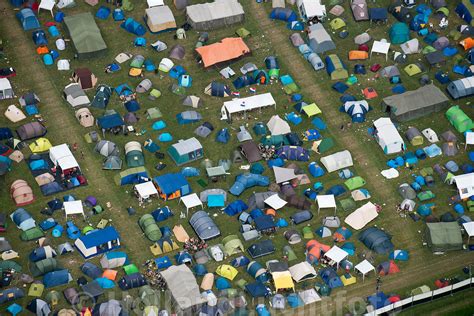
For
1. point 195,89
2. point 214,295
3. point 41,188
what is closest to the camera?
point 214,295

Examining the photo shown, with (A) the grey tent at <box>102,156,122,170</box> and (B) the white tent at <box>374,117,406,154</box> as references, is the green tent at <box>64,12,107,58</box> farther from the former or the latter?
(B) the white tent at <box>374,117,406,154</box>

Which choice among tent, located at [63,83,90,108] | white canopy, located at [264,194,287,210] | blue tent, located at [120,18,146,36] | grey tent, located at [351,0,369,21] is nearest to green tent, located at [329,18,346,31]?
grey tent, located at [351,0,369,21]

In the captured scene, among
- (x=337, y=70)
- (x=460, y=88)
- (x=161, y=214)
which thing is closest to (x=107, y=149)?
(x=161, y=214)

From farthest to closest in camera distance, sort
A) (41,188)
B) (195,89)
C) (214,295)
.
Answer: (195,89) < (41,188) < (214,295)

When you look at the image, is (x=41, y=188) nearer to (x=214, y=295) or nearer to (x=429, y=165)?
(x=214, y=295)

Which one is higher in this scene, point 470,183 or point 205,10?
point 205,10

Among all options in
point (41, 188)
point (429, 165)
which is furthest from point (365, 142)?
point (41, 188)
